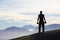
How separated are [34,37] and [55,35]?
2.91 m

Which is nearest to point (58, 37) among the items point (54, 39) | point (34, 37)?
point (54, 39)

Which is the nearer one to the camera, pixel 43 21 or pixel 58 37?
pixel 58 37

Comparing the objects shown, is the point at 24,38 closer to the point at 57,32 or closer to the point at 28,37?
the point at 28,37

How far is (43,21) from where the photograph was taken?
157ft

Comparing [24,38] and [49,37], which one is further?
[24,38]

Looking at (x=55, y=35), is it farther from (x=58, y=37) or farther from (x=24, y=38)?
(x=24, y=38)

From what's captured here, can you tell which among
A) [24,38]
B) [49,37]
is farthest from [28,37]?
[49,37]

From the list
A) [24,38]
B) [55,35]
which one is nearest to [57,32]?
[55,35]

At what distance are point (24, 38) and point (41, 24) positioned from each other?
118 inches

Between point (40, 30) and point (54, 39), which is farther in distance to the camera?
point (40, 30)

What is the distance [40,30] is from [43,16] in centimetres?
201

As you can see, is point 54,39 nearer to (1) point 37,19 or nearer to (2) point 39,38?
(2) point 39,38

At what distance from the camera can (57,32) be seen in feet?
152

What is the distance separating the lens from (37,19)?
4772 centimetres
